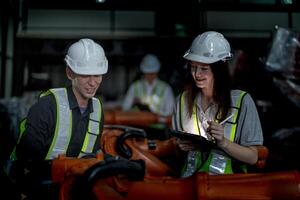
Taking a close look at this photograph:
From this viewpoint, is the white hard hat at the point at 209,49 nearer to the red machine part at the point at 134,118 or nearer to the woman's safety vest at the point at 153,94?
the red machine part at the point at 134,118

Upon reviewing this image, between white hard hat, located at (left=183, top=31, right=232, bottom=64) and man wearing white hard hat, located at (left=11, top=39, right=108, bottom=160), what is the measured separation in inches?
26.9

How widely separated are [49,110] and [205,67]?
3.57 ft

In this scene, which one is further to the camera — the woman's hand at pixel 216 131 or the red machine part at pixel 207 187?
the woman's hand at pixel 216 131

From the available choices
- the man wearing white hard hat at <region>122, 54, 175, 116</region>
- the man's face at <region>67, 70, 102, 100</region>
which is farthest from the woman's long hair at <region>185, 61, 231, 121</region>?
the man wearing white hard hat at <region>122, 54, 175, 116</region>

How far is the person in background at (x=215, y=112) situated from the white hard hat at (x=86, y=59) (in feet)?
2.12

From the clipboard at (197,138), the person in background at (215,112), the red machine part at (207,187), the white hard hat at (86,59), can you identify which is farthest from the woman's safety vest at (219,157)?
the red machine part at (207,187)

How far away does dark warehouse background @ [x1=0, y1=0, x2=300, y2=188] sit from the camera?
508cm

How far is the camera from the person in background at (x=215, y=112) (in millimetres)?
3133

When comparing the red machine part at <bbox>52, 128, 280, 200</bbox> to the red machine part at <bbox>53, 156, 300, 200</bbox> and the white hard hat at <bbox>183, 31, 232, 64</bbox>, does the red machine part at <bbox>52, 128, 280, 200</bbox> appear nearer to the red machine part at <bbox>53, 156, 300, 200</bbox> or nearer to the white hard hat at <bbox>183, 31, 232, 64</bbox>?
the red machine part at <bbox>53, 156, 300, 200</bbox>

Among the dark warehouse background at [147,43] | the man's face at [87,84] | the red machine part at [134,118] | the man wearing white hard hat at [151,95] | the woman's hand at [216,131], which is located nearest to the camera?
the woman's hand at [216,131]

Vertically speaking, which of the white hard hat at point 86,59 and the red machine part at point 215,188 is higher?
the white hard hat at point 86,59

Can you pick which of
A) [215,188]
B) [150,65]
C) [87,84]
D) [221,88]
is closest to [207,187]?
[215,188]

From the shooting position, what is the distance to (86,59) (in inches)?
135

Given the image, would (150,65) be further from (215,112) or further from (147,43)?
(215,112)
